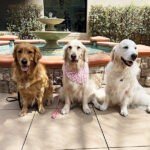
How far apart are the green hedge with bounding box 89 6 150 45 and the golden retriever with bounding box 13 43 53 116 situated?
792 cm

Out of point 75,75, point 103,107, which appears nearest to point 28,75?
point 75,75

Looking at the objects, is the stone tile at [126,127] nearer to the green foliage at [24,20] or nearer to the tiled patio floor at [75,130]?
the tiled patio floor at [75,130]

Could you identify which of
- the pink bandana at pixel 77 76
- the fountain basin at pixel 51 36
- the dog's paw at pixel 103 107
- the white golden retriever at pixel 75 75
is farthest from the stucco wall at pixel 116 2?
the dog's paw at pixel 103 107

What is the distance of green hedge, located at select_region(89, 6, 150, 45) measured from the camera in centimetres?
950

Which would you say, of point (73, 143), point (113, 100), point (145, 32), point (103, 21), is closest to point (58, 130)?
point (73, 143)

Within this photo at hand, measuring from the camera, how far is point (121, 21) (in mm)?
9711

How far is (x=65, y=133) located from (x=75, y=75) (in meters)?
1.02

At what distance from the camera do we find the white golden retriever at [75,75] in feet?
8.82

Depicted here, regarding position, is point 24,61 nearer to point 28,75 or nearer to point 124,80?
point 28,75

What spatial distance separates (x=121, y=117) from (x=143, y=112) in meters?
0.50

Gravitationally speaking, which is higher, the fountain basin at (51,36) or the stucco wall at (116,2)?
the stucco wall at (116,2)

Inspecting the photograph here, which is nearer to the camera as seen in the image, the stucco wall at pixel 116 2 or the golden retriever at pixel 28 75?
the golden retriever at pixel 28 75

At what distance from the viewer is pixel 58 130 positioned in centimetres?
241

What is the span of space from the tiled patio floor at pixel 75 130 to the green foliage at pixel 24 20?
803 centimetres
